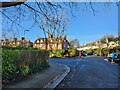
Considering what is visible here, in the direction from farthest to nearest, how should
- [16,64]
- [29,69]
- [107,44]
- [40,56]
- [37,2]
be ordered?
[107,44]
[40,56]
[29,69]
[16,64]
[37,2]

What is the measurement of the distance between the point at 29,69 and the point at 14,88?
5.12m

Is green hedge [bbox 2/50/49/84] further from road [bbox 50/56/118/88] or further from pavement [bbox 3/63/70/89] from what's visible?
road [bbox 50/56/118/88]

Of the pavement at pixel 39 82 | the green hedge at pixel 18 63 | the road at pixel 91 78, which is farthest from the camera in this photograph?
the road at pixel 91 78

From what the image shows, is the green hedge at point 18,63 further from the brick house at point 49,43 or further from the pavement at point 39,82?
the brick house at point 49,43

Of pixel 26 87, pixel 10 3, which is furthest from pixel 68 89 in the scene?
pixel 10 3

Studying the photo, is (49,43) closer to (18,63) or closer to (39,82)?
(18,63)

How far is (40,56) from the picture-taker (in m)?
20.9

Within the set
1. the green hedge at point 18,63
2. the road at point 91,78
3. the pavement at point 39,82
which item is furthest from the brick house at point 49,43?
the pavement at point 39,82

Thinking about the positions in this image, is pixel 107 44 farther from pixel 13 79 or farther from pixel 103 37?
pixel 13 79

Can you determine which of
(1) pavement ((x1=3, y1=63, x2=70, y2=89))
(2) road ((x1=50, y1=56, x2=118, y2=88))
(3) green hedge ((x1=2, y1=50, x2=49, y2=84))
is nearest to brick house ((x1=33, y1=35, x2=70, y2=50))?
(3) green hedge ((x1=2, y1=50, x2=49, y2=84))

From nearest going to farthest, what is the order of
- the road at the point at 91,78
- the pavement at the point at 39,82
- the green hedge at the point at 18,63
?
the pavement at the point at 39,82, the green hedge at the point at 18,63, the road at the point at 91,78

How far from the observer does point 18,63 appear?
14.8m

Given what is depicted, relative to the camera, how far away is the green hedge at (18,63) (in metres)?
12.6

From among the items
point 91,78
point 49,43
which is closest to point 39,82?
point 91,78
